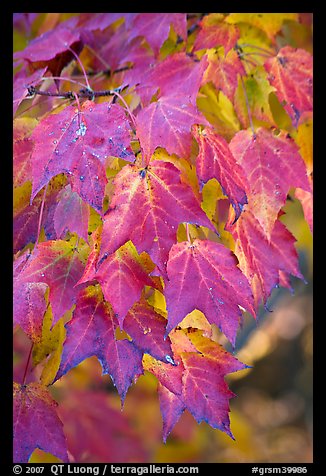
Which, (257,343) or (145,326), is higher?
(145,326)

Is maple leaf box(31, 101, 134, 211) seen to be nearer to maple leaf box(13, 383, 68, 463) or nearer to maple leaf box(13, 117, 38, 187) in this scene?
maple leaf box(13, 117, 38, 187)

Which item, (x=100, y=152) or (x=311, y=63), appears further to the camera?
(x=311, y=63)

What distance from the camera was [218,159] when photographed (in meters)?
0.90

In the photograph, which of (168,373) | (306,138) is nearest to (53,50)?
(306,138)

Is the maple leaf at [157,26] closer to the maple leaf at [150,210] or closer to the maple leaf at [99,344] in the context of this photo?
the maple leaf at [150,210]

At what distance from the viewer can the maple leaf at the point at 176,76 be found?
1.00 m

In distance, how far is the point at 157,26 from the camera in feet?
3.67

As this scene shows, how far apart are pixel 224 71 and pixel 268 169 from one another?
224 mm

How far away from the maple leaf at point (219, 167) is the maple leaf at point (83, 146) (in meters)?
0.13

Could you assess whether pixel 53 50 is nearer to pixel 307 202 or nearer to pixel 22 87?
pixel 22 87

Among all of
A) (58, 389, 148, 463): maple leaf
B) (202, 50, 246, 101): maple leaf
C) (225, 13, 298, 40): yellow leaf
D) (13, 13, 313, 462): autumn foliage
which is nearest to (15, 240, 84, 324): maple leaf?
(13, 13, 313, 462): autumn foliage
